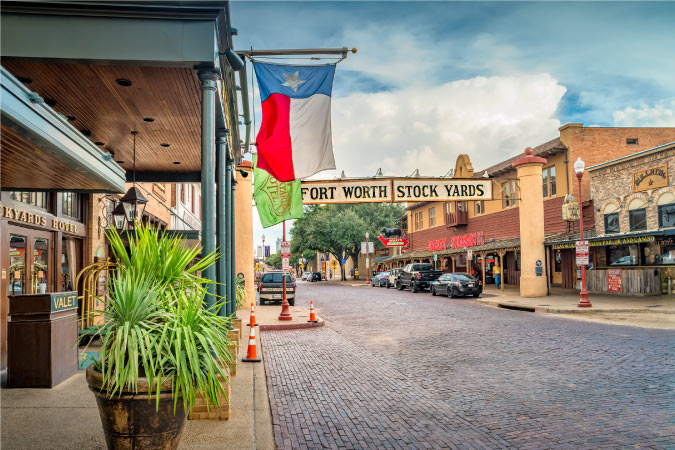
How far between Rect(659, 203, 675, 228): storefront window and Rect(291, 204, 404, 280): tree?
39743 mm

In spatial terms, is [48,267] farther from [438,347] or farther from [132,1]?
[438,347]

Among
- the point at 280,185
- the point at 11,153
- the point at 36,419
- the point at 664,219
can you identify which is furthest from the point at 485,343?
the point at 664,219

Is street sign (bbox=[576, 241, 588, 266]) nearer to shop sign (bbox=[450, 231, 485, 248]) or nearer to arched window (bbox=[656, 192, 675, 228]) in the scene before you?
arched window (bbox=[656, 192, 675, 228])

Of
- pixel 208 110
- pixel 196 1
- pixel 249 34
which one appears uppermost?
pixel 249 34

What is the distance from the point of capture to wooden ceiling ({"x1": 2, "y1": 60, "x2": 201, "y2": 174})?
650 cm

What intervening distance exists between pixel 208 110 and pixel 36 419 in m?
3.83

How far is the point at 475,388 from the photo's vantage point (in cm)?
764

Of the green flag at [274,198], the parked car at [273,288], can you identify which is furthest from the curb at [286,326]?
the parked car at [273,288]

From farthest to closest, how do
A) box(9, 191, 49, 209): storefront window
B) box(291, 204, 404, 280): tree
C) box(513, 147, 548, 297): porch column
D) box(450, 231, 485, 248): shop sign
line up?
1. box(291, 204, 404, 280): tree
2. box(450, 231, 485, 248): shop sign
3. box(513, 147, 548, 297): porch column
4. box(9, 191, 49, 209): storefront window

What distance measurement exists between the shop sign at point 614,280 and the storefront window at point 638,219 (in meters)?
2.07

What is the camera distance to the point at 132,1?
19.0 feet

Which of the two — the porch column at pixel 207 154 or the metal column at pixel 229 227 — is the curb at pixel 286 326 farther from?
the porch column at pixel 207 154

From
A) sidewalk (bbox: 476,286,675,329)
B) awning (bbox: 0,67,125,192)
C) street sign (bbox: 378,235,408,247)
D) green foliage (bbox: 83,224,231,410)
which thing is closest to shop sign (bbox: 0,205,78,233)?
awning (bbox: 0,67,125,192)

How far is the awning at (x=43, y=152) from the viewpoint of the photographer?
162 inches
